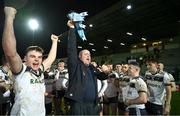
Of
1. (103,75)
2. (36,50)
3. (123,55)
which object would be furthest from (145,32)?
(36,50)

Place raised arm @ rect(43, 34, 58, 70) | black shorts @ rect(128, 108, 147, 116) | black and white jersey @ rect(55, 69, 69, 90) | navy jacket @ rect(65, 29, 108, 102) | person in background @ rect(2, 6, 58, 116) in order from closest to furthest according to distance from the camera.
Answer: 1. person in background @ rect(2, 6, 58, 116)
2. raised arm @ rect(43, 34, 58, 70)
3. navy jacket @ rect(65, 29, 108, 102)
4. black shorts @ rect(128, 108, 147, 116)
5. black and white jersey @ rect(55, 69, 69, 90)

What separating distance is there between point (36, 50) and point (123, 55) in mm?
39436

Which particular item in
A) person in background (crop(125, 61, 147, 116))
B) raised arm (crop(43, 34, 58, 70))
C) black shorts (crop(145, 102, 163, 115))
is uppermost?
raised arm (crop(43, 34, 58, 70))

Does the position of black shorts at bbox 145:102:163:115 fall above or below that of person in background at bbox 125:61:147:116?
below

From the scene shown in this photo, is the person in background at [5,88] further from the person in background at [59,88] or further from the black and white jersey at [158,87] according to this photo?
A: the black and white jersey at [158,87]

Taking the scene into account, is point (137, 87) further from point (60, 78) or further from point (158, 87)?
point (60, 78)

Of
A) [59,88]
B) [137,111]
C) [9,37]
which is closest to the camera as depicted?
[9,37]

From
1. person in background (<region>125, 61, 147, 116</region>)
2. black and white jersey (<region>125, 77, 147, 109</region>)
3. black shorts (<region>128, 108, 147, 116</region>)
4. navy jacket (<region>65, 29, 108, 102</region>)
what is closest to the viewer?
person in background (<region>125, 61, 147, 116</region>)

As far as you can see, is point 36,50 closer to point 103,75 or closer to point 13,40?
point 13,40

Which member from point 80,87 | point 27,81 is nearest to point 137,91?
point 80,87

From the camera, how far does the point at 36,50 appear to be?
4051 millimetres

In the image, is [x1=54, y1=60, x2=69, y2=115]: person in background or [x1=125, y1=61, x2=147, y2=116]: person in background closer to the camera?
[x1=125, y1=61, x2=147, y2=116]: person in background

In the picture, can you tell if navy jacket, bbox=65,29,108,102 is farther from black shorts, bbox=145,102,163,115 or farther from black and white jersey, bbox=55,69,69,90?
black and white jersey, bbox=55,69,69,90

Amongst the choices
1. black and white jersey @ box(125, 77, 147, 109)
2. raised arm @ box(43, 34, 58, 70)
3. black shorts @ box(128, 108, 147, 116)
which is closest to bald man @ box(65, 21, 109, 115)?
black and white jersey @ box(125, 77, 147, 109)
